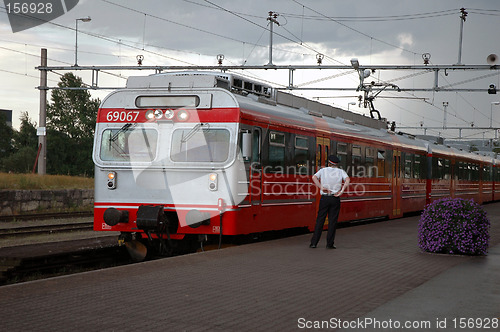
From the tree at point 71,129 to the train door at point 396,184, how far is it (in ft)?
159

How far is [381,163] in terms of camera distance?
70.0 ft

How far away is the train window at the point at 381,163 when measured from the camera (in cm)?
2098

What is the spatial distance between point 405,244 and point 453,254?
190 centimetres

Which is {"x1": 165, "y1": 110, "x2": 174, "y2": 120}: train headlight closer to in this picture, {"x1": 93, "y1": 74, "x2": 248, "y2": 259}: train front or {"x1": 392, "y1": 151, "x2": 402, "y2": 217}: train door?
{"x1": 93, "y1": 74, "x2": 248, "y2": 259}: train front

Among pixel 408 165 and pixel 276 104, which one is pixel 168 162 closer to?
pixel 276 104

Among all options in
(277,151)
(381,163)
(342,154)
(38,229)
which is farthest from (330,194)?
(38,229)

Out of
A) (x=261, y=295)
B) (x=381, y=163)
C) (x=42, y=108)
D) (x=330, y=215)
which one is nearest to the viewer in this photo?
(x=261, y=295)

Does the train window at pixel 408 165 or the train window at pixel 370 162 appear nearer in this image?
the train window at pixel 370 162

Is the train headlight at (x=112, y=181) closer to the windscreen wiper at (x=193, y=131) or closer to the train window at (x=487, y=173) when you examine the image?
the windscreen wiper at (x=193, y=131)

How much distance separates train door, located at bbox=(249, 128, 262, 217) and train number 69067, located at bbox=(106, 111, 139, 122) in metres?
2.27

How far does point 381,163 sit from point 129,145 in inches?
423

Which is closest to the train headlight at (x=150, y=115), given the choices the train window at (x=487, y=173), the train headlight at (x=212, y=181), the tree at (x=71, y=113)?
the train headlight at (x=212, y=181)

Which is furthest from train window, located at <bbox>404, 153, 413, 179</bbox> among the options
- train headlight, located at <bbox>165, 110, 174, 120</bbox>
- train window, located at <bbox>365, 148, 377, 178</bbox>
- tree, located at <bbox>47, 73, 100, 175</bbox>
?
tree, located at <bbox>47, 73, 100, 175</bbox>

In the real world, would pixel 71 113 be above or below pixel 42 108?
above
